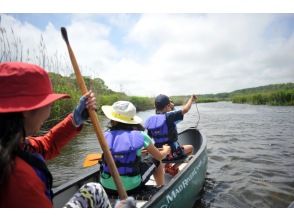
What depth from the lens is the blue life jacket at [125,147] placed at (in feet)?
8.87

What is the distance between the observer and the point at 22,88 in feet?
4.68

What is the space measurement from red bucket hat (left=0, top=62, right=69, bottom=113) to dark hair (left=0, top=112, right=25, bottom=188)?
53 mm

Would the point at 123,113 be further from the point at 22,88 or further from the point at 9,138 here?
the point at 9,138

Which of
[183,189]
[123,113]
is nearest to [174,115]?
[183,189]

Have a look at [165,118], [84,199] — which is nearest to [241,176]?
[165,118]

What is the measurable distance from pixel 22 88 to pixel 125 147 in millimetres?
1425

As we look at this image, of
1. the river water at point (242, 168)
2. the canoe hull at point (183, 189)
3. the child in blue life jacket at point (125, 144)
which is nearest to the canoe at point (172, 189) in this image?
the canoe hull at point (183, 189)

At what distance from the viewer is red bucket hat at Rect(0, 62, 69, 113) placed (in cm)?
138

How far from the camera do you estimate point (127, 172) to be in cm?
280

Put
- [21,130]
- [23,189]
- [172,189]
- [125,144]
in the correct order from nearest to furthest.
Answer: [23,189]
[21,130]
[125,144]
[172,189]

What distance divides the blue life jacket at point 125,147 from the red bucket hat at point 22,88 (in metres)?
1.26

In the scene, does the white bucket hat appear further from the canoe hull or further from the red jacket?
the red jacket

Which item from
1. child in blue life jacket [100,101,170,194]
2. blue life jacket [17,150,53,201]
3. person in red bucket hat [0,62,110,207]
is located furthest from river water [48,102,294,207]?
person in red bucket hat [0,62,110,207]
